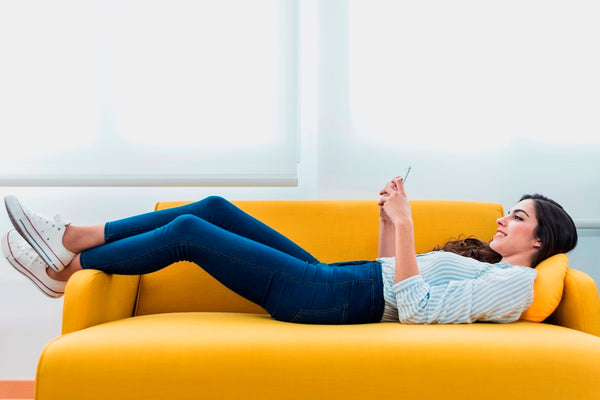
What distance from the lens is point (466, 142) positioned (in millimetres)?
2824

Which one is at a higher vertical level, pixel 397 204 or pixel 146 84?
pixel 146 84

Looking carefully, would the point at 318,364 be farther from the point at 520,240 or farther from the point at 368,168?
the point at 368,168

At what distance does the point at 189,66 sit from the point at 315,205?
38.1 inches

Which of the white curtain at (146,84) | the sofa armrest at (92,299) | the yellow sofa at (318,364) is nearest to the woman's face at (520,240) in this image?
the yellow sofa at (318,364)

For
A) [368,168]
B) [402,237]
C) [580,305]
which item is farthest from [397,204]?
[368,168]

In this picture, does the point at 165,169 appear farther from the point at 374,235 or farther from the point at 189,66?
the point at 374,235

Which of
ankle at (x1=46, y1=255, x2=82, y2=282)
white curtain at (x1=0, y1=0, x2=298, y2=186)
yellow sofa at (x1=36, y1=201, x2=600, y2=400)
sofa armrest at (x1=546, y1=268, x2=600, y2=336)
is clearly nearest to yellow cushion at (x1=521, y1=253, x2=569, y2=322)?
sofa armrest at (x1=546, y1=268, x2=600, y2=336)

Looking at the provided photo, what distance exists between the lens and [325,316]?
1766mm

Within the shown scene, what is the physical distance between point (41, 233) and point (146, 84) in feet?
3.82

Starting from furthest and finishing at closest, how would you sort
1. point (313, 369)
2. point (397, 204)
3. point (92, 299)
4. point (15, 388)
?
point (15, 388), point (397, 204), point (92, 299), point (313, 369)

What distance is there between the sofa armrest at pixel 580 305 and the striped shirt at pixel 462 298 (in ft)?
0.40

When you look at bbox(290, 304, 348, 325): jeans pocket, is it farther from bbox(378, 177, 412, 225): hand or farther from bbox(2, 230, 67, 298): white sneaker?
bbox(2, 230, 67, 298): white sneaker

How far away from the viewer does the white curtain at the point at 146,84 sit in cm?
277

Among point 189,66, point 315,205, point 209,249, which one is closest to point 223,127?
point 189,66
